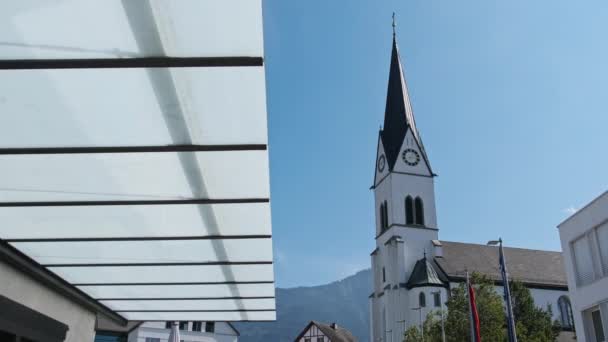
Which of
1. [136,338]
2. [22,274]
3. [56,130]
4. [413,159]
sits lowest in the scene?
[22,274]

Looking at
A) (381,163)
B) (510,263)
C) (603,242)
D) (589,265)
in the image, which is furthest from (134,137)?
(510,263)

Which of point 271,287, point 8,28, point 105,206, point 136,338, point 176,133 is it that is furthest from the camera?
point 136,338

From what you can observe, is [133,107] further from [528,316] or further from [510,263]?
[510,263]

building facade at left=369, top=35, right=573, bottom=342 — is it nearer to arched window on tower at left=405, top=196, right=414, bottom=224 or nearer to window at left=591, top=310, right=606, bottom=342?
arched window on tower at left=405, top=196, right=414, bottom=224

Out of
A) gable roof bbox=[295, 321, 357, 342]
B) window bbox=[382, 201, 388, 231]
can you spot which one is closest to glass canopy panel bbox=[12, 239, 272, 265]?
window bbox=[382, 201, 388, 231]

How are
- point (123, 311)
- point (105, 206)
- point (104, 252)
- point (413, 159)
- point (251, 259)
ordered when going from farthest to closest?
point (413, 159) → point (123, 311) → point (251, 259) → point (104, 252) → point (105, 206)

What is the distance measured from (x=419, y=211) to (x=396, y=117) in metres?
11.7

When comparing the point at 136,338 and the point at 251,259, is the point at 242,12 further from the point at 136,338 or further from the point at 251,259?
the point at 136,338

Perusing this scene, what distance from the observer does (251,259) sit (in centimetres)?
652

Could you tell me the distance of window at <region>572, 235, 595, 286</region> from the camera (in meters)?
21.0

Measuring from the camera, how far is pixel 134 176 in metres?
4.55

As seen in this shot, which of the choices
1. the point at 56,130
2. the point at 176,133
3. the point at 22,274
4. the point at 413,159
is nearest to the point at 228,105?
the point at 176,133

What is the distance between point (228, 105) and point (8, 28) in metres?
1.33

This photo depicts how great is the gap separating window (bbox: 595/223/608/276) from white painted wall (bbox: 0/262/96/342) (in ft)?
59.6
